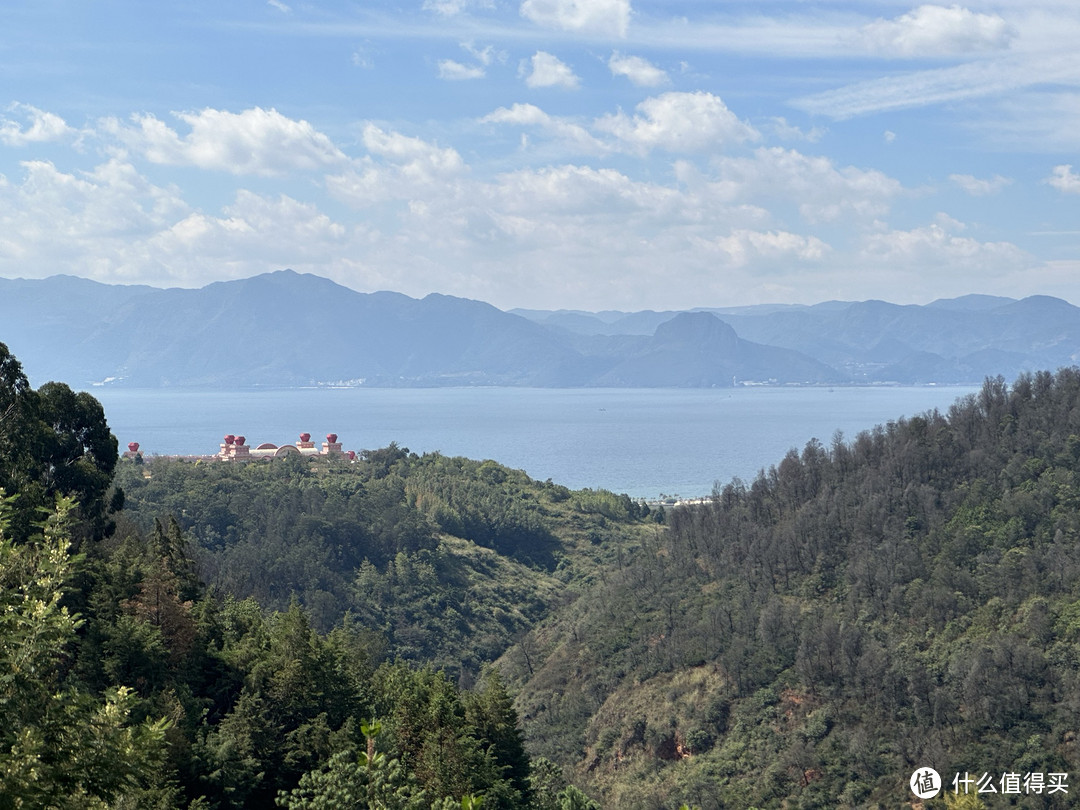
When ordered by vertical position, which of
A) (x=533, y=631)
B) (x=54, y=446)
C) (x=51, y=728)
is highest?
(x=54, y=446)

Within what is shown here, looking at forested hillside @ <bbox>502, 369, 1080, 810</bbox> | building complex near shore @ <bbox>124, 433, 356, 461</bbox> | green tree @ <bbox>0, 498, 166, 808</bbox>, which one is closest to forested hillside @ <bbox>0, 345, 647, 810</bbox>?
green tree @ <bbox>0, 498, 166, 808</bbox>

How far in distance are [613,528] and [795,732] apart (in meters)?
70.9

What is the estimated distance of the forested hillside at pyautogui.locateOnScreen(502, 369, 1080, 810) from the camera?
50.5 m

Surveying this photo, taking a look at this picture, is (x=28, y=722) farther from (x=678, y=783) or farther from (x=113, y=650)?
(x=678, y=783)

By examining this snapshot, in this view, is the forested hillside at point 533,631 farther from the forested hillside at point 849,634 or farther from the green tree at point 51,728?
the forested hillside at point 849,634

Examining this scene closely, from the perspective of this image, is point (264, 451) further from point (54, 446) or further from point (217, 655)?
point (217, 655)

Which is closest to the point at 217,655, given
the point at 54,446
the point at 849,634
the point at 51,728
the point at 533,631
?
the point at 54,446

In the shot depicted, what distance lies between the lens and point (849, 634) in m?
57.9

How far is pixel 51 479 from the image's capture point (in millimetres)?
36438

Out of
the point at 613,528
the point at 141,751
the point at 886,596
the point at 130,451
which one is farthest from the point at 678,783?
the point at 130,451

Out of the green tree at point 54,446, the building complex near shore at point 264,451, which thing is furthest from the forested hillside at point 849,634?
the building complex near shore at point 264,451

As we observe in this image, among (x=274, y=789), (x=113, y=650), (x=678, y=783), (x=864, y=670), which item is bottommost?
(x=678, y=783)

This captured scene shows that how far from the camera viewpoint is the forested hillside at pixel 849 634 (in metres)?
50.5

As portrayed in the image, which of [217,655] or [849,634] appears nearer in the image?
[217,655]
